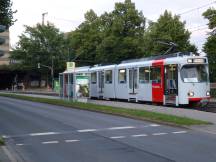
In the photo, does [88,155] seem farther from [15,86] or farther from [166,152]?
[15,86]

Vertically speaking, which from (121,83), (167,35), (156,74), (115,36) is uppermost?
(115,36)

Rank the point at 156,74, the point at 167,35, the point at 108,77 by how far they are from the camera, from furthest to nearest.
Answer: the point at 167,35 < the point at 108,77 < the point at 156,74

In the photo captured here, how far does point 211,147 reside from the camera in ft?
39.7

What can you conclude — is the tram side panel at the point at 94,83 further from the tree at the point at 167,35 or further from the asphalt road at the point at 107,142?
the asphalt road at the point at 107,142

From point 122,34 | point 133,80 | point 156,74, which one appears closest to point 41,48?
point 122,34

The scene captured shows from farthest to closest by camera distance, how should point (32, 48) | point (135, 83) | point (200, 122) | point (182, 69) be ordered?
point (32, 48) < point (135, 83) < point (182, 69) < point (200, 122)

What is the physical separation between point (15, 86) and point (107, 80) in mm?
67756

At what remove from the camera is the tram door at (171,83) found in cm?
2745

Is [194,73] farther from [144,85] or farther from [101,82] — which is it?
[101,82]

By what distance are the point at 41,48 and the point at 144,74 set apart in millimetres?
70103

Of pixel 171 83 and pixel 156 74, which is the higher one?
pixel 156 74

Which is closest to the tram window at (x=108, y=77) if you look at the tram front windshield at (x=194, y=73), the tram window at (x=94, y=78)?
the tram window at (x=94, y=78)

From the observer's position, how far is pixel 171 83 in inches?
1095

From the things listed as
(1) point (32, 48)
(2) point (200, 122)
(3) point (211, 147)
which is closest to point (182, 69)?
(2) point (200, 122)
